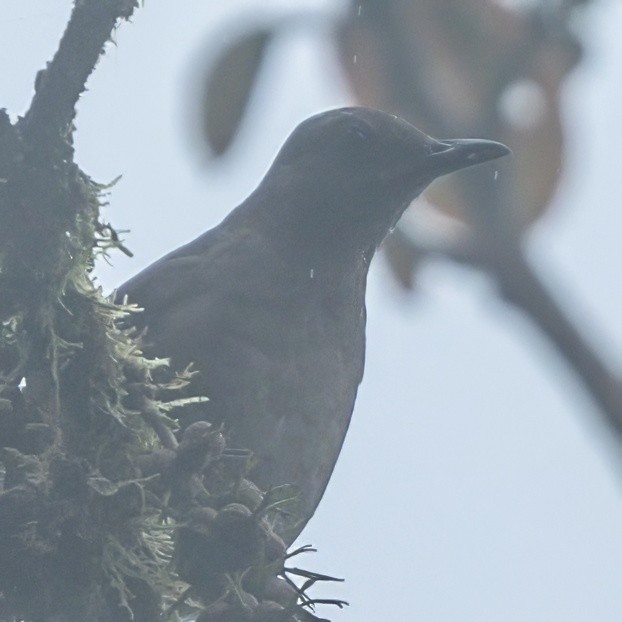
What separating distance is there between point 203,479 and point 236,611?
0.29 meters

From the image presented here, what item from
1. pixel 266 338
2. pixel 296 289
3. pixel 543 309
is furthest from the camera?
pixel 296 289

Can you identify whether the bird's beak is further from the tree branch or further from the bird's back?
the tree branch

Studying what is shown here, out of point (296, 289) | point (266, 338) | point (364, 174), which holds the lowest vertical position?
point (266, 338)

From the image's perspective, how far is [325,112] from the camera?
555cm

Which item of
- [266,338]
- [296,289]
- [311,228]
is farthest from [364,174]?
[266,338]

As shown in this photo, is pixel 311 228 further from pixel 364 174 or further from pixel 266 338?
pixel 266 338

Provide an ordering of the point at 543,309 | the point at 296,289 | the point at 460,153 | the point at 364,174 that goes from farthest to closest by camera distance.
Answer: the point at 364,174, the point at 460,153, the point at 296,289, the point at 543,309

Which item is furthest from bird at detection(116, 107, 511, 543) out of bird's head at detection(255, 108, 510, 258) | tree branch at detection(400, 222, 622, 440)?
tree branch at detection(400, 222, 622, 440)

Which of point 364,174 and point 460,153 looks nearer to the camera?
point 460,153

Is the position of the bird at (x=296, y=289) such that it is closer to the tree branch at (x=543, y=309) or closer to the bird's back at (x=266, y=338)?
the bird's back at (x=266, y=338)

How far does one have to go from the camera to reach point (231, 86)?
4.73 m

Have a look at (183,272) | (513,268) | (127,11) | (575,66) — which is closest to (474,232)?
(513,268)

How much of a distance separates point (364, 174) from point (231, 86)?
747 mm

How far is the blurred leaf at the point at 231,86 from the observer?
184 inches
